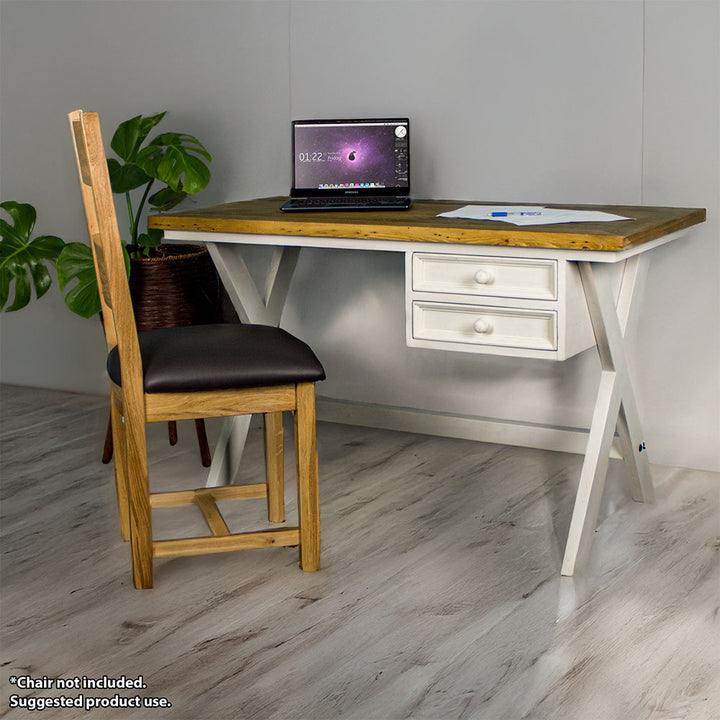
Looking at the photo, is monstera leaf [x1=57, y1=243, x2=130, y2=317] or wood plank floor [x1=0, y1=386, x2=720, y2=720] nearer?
wood plank floor [x1=0, y1=386, x2=720, y2=720]

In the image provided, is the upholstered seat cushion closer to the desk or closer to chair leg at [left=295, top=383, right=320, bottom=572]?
chair leg at [left=295, top=383, right=320, bottom=572]

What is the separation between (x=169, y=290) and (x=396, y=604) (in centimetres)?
130

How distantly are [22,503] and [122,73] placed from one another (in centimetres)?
166

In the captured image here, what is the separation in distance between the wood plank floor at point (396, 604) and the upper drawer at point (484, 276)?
0.59m

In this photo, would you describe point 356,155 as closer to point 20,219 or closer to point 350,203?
point 350,203

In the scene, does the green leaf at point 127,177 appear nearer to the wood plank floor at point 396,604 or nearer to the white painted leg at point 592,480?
the wood plank floor at point 396,604

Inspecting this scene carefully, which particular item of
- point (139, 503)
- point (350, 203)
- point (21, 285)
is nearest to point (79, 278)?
point (21, 285)

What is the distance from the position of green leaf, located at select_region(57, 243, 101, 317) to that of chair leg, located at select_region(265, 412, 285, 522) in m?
0.62

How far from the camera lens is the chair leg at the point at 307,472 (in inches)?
85.8

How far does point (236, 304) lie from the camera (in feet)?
9.04

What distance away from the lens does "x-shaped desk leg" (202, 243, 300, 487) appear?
8.84ft

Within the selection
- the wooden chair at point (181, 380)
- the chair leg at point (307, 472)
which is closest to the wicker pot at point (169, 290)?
the wooden chair at point (181, 380)

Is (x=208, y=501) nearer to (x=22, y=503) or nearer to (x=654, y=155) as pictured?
(x=22, y=503)

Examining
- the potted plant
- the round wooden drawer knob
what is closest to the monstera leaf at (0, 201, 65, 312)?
the potted plant
